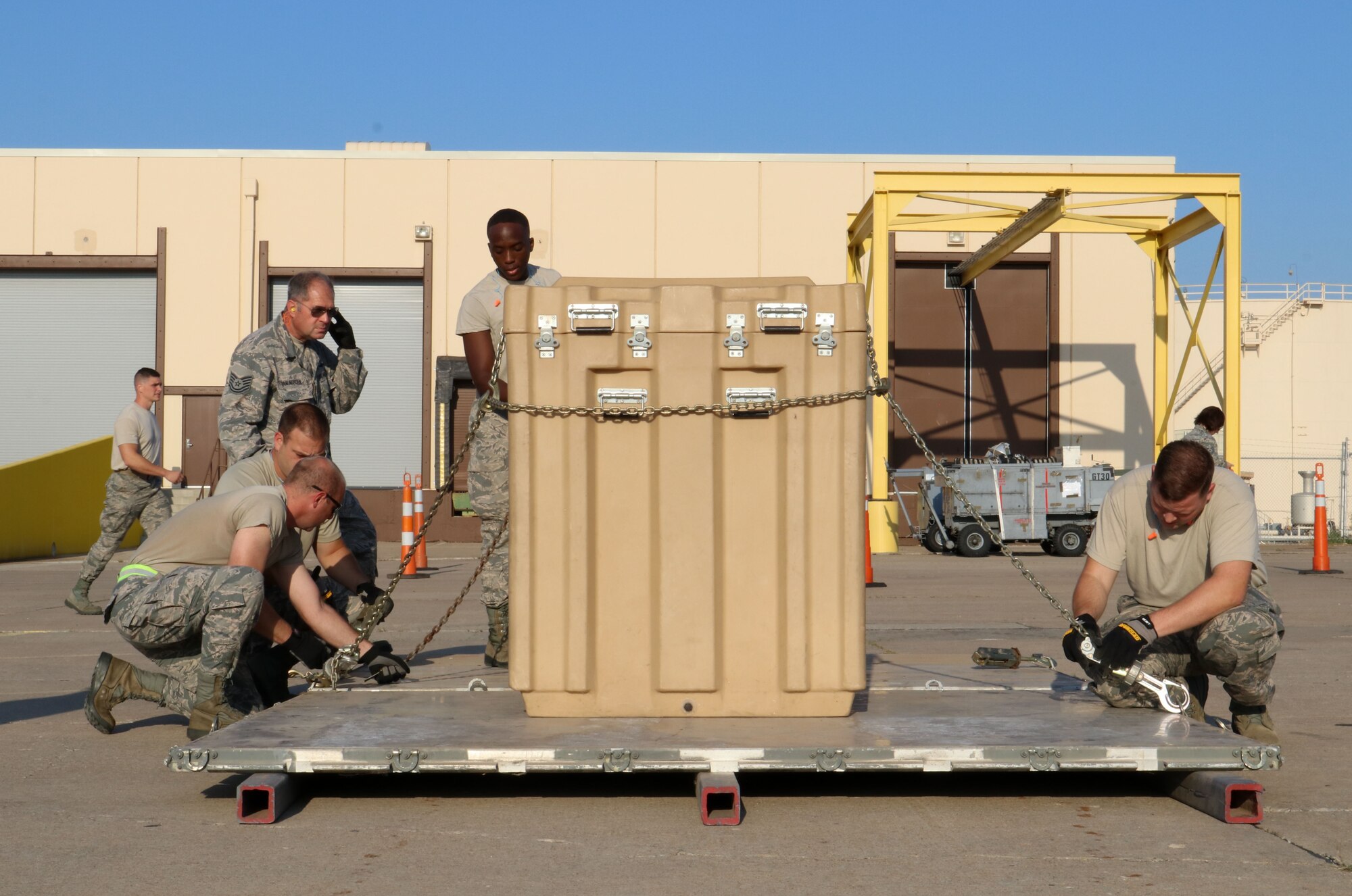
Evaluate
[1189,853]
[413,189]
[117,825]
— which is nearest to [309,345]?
[117,825]

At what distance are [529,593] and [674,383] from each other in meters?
0.81

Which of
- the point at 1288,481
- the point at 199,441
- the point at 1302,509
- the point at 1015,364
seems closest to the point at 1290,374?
the point at 1288,481

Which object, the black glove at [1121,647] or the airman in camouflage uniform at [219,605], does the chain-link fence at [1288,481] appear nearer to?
the black glove at [1121,647]

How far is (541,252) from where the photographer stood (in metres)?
22.8

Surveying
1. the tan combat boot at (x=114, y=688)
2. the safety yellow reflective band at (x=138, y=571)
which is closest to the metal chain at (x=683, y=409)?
the safety yellow reflective band at (x=138, y=571)

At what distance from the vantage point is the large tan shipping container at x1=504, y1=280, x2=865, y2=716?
4.48 metres

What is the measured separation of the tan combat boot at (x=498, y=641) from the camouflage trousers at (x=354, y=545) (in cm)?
57

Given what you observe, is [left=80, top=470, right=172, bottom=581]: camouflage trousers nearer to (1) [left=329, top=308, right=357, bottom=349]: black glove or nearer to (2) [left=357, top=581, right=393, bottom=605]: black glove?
(1) [left=329, top=308, right=357, bottom=349]: black glove

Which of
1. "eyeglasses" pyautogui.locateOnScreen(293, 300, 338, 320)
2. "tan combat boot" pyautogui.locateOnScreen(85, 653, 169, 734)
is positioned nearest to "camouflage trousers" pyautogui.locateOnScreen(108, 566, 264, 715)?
"tan combat boot" pyautogui.locateOnScreen(85, 653, 169, 734)

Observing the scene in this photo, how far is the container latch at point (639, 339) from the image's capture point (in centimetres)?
448

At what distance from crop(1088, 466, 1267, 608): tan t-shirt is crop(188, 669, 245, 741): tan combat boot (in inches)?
124

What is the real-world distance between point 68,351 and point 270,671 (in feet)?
66.5

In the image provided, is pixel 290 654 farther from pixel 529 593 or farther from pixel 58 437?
pixel 58 437

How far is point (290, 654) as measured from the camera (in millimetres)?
5629
